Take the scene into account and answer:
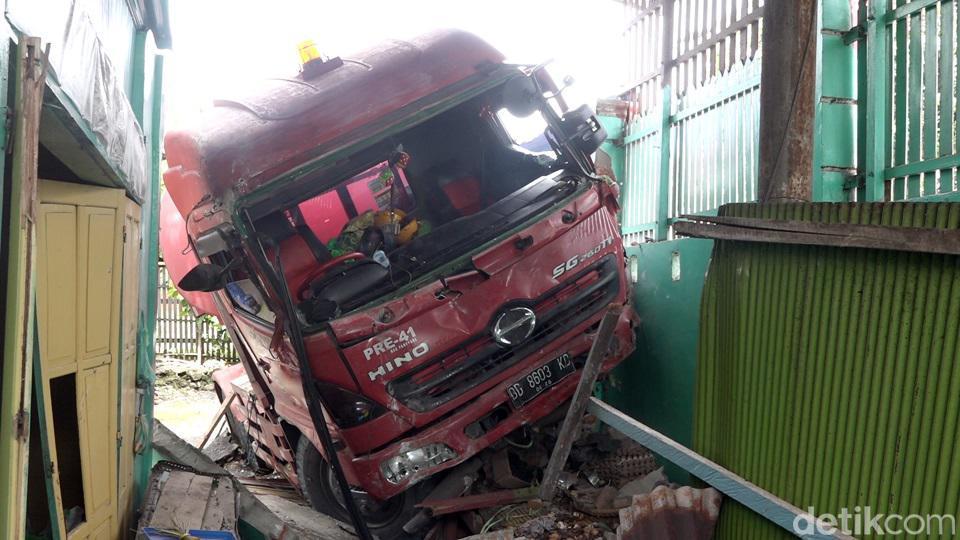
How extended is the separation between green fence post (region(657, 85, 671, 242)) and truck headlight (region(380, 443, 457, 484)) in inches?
132

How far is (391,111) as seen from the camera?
4.65 meters

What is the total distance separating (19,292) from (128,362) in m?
2.72

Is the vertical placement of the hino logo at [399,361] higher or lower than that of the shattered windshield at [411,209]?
lower

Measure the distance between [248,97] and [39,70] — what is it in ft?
10.2

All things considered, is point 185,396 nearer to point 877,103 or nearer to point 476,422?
point 476,422

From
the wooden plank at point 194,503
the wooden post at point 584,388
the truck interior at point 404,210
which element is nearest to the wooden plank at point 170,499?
the wooden plank at point 194,503

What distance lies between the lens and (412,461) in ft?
14.8

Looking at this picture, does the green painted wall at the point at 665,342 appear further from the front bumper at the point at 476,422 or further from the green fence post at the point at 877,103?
the green fence post at the point at 877,103

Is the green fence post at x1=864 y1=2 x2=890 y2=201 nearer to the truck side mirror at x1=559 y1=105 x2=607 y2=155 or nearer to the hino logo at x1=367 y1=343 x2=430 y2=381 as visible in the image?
the truck side mirror at x1=559 y1=105 x2=607 y2=155

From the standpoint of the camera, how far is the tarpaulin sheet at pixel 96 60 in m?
2.08

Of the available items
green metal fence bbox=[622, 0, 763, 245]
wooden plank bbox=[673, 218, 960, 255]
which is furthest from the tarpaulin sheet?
green metal fence bbox=[622, 0, 763, 245]

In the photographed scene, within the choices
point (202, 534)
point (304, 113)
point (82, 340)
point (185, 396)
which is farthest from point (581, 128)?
point (185, 396)

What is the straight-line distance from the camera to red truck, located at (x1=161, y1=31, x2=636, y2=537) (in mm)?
4441

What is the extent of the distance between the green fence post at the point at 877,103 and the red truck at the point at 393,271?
5.40 feet
